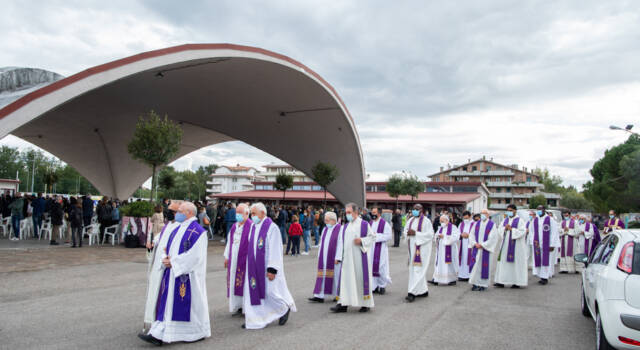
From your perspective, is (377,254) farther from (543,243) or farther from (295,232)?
(295,232)

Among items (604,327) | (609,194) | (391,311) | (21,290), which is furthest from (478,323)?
(609,194)

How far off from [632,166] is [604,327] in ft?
130

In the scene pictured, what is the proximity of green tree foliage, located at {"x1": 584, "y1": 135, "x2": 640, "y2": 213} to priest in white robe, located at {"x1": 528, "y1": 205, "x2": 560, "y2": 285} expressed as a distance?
31.1 meters

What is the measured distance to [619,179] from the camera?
132 feet

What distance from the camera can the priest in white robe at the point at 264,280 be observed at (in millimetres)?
5711

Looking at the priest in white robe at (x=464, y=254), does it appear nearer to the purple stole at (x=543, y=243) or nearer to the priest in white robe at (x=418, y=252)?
the purple stole at (x=543, y=243)

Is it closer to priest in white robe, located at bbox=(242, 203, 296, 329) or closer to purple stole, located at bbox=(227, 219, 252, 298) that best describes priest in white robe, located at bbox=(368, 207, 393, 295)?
priest in white robe, located at bbox=(242, 203, 296, 329)

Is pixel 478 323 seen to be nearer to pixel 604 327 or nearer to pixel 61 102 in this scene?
pixel 604 327

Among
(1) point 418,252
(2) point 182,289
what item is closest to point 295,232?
(1) point 418,252

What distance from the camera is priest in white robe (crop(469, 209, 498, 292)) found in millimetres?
9016

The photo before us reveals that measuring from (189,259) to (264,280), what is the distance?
51.1 inches

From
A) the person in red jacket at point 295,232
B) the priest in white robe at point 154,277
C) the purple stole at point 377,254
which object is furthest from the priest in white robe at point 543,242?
the priest in white robe at point 154,277

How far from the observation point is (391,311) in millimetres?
6777

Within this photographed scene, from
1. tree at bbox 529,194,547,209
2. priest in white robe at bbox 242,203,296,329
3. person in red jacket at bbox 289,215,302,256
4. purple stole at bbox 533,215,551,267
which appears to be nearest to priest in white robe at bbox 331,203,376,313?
priest in white robe at bbox 242,203,296,329
